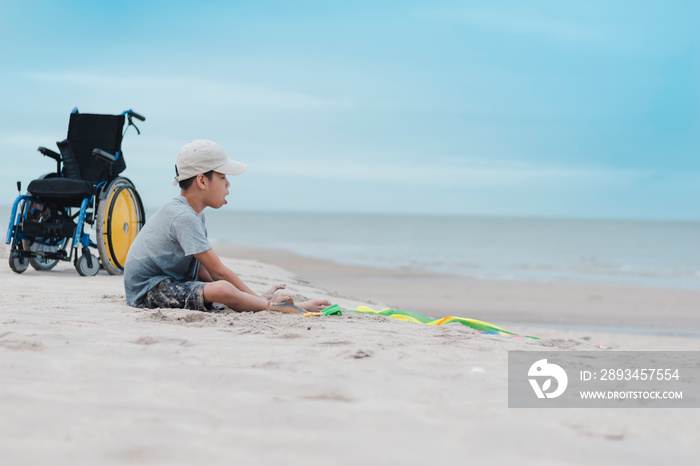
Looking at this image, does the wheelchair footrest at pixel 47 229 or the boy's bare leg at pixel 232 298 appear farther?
the wheelchair footrest at pixel 47 229

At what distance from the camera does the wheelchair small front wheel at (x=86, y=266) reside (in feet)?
19.7

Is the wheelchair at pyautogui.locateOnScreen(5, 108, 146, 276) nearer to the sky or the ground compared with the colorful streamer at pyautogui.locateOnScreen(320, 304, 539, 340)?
nearer to the sky

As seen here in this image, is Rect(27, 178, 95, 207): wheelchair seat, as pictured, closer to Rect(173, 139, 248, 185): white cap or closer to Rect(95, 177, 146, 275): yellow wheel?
Rect(95, 177, 146, 275): yellow wheel

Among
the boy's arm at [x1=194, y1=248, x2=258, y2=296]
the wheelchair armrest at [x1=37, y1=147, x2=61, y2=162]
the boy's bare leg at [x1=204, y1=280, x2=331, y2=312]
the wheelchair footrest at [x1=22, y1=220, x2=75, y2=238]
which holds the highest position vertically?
the wheelchair armrest at [x1=37, y1=147, x2=61, y2=162]

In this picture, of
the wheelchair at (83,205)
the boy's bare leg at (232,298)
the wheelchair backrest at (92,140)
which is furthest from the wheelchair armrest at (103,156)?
the boy's bare leg at (232,298)

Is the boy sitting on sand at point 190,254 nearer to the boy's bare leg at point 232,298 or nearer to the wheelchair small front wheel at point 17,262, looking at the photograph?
the boy's bare leg at point 232,298

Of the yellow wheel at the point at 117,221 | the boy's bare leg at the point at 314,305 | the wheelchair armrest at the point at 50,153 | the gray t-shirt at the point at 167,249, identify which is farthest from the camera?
the wheelchair armrest at the point at 50,153

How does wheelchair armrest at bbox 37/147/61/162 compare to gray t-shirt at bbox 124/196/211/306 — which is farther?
wheelchair armrest at bbox 37/147/61/162

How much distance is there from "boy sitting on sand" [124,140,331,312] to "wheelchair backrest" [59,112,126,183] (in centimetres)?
312

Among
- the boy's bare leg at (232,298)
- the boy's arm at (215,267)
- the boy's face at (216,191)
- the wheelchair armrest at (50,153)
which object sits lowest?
the boy's bare leg at (232,298)

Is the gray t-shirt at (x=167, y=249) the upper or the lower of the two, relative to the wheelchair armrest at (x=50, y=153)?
lower

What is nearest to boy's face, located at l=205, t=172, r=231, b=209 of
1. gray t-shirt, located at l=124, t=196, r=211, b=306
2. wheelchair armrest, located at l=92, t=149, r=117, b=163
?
gray t-shirt, located at l=124, t=196, r=211, b=306

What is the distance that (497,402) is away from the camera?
6.18 feet

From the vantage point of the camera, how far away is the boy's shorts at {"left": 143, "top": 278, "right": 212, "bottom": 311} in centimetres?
354
